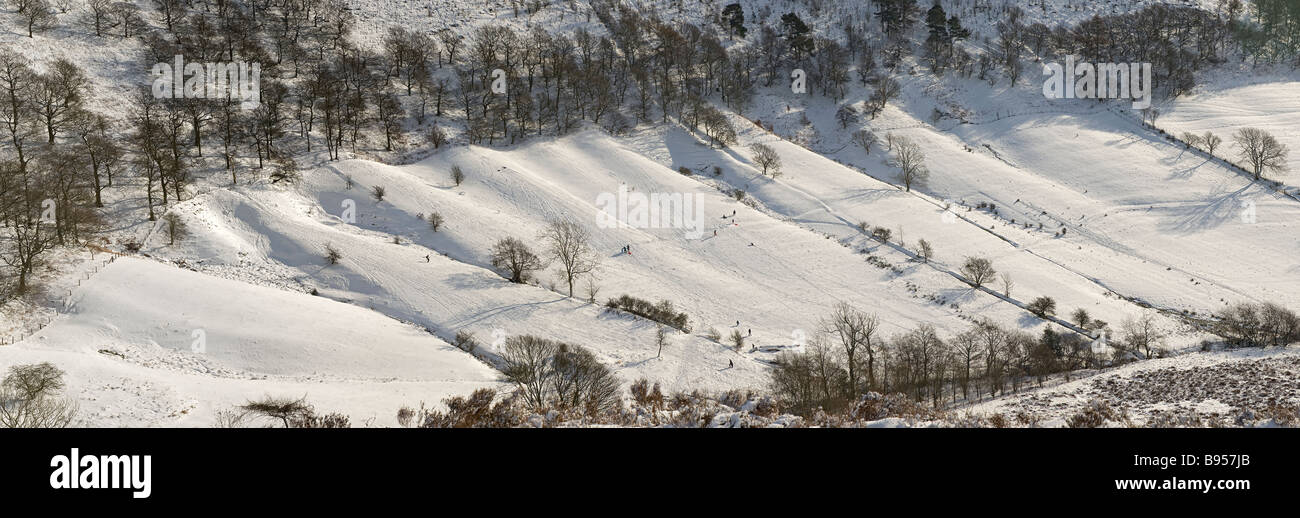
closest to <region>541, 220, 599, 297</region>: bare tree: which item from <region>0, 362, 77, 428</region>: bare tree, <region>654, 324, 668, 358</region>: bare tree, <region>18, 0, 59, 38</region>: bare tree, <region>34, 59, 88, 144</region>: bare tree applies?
<region>654, 324, 668, 358</region>: bare tree

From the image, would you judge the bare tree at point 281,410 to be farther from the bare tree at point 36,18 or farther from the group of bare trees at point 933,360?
the bare tree at point 36,18

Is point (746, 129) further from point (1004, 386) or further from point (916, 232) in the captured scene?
point (1004, 386)

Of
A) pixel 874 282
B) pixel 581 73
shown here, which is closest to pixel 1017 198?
pixel 874 282

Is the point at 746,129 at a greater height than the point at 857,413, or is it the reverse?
the point at 746,129

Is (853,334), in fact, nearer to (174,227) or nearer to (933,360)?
(933,360)
